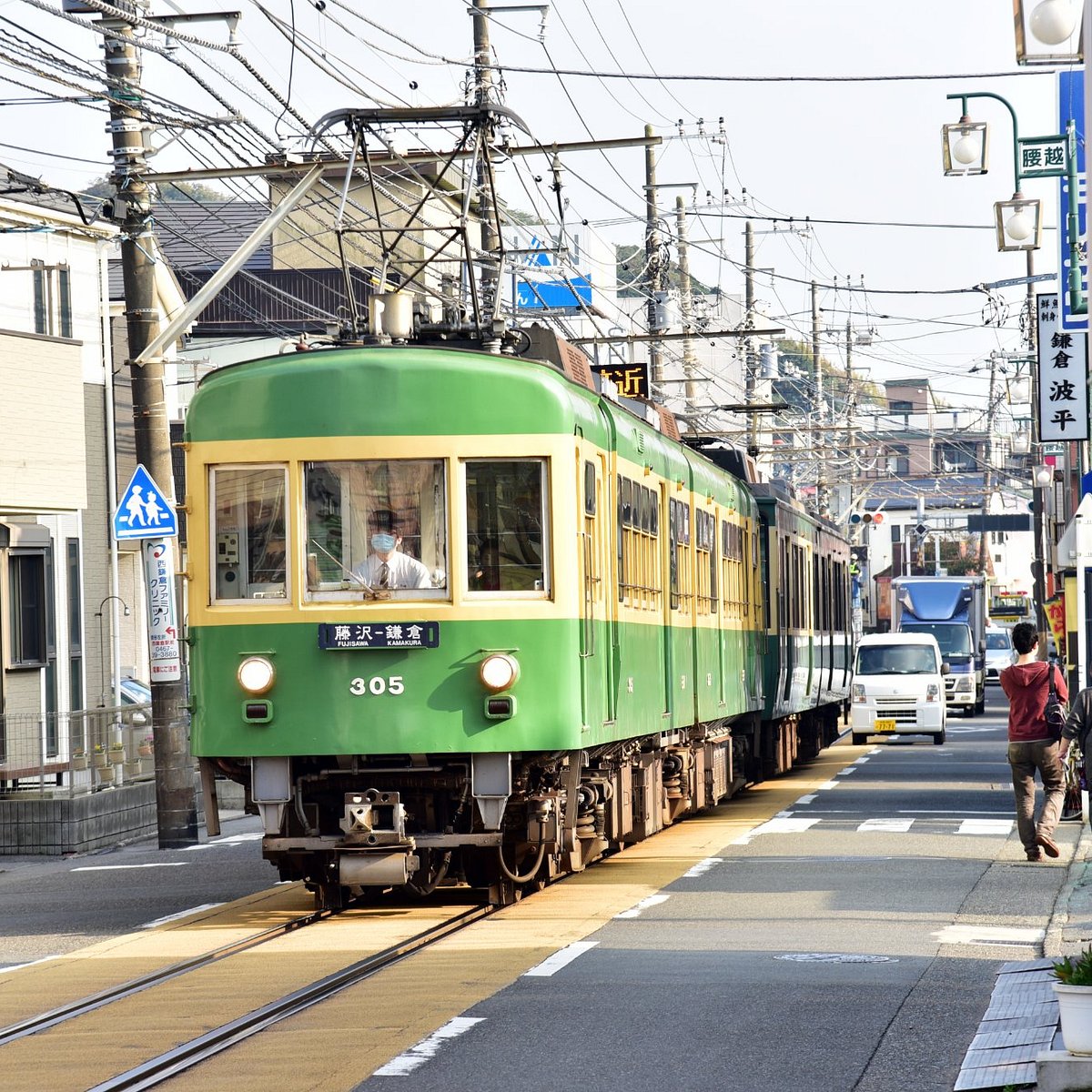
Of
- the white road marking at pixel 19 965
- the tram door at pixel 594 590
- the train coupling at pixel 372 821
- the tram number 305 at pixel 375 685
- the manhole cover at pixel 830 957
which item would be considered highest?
the tram door at pixel 594 590

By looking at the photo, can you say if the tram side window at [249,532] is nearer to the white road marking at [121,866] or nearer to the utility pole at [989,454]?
the white road marking at [121,866]

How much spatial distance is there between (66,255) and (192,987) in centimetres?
1669

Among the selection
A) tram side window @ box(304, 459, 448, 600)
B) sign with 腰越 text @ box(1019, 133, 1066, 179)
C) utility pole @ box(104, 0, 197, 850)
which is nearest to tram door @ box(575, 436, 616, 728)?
tram side window @ box(304, 459, 448, 600)

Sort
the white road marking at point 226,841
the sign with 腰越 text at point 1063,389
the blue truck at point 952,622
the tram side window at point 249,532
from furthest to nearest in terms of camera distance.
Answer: the blue truck at point 952,622, the sign with 腰越 text at point 1063,389, the white road marking at point 226,841, the tram side window at point 249,532

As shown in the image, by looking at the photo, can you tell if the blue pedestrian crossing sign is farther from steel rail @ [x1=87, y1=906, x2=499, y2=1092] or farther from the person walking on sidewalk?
the person walking on sidewalk

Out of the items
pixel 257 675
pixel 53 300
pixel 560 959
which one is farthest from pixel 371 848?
pixel 53 300

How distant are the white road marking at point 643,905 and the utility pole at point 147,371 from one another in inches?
243

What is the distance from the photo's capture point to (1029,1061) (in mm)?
6906

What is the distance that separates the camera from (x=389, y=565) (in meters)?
11.5

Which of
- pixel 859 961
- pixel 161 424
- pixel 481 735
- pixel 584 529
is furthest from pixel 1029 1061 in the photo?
pixel 161 424

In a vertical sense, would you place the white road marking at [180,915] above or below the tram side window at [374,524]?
below

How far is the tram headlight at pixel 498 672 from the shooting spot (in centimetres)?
1133

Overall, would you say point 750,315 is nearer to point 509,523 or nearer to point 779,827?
point 779,827

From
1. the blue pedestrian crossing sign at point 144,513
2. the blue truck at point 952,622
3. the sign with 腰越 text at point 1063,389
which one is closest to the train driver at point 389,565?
the blue pedestrian crossing sign at point 144,513
